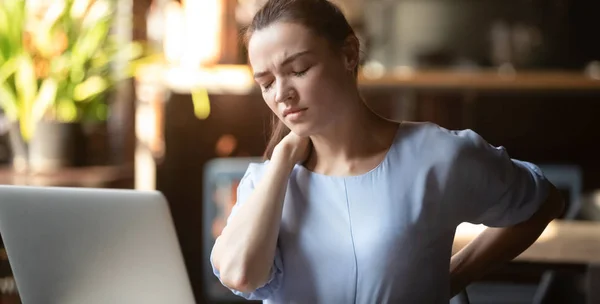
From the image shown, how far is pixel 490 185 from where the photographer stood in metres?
1.24

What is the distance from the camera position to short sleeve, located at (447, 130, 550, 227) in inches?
48.2

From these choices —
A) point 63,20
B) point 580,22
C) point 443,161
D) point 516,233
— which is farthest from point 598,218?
point 580,22

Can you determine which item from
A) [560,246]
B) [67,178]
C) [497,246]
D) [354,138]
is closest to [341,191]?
[354,138]

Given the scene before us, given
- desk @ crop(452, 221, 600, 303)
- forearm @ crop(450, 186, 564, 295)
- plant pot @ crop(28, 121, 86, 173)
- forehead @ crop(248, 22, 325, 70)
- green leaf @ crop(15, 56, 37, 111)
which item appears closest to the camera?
forehead @ crop(248, 22, 325, 70)

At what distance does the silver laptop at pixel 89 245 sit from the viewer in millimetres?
1345

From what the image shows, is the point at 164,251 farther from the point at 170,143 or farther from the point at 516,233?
the point at 170,143

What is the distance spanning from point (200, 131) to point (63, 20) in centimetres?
110

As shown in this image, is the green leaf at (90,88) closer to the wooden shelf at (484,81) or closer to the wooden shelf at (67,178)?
the wooden shelf at (67,178)

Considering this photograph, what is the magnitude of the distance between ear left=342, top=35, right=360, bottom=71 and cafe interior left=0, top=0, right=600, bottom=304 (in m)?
1.46

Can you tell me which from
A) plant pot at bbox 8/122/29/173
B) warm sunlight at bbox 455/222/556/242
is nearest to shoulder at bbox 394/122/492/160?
warm sunlight at bbox 455/222/556/242

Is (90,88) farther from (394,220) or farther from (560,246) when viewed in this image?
(394,220)

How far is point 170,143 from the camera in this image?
3.95m

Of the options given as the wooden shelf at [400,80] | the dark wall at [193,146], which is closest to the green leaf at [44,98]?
the wooden shelf at [400,80]

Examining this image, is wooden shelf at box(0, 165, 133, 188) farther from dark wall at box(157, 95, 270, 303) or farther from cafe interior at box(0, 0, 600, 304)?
dark wall at box(157, 95, 270, 303)
